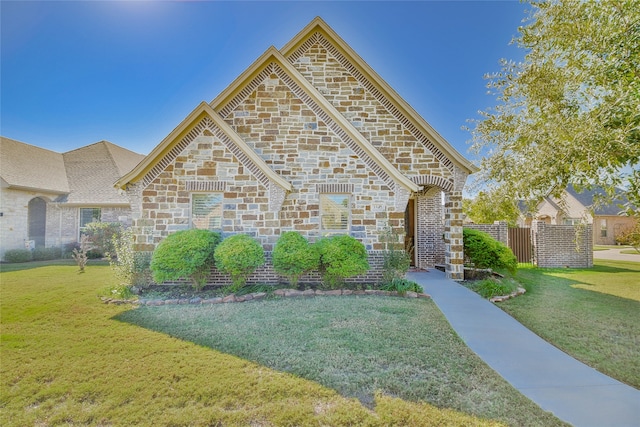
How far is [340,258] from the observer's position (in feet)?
26.7

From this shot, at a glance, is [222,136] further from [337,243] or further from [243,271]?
[337,243]

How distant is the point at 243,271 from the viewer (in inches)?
323

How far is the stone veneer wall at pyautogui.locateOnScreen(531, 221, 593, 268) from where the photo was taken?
14.3 m

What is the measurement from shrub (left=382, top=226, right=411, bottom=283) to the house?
0.70 feet

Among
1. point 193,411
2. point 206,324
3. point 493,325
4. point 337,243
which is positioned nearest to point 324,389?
point 193,411

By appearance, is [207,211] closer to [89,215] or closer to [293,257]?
[293,257]

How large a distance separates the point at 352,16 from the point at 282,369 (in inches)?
420

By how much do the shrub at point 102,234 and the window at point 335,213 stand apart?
13243 millimetres

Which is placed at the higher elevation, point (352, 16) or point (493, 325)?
point (352, 16)

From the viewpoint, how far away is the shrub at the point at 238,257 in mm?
7863

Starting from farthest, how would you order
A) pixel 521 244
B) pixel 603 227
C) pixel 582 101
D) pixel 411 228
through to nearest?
1. pixel 603 227
2. pixel 521 244
3. pixel 411 228
4. pixel 582 101

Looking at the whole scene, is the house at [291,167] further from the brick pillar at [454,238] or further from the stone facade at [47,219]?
the stone facade at [47,219]

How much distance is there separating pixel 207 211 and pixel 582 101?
961 cm

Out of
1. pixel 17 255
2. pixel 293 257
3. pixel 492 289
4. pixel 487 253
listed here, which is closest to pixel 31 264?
pixel 17 255
